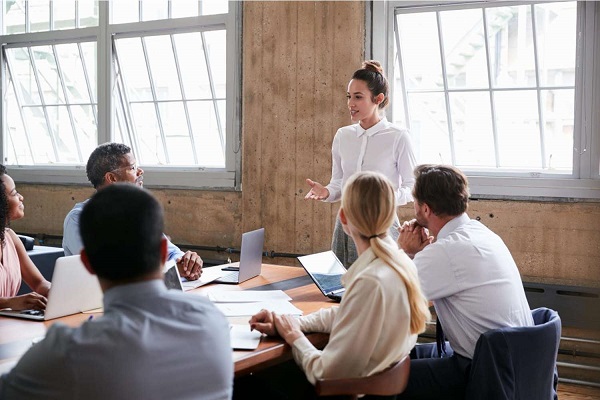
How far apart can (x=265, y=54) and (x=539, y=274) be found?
8.44ft

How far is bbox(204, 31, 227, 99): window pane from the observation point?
19.7 feet

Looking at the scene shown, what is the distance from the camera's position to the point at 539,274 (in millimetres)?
4711

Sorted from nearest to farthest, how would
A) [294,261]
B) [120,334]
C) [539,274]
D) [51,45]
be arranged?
[120,334], [539,274], [294,261], [51,45]

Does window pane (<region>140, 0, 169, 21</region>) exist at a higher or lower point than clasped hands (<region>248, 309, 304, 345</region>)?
higher

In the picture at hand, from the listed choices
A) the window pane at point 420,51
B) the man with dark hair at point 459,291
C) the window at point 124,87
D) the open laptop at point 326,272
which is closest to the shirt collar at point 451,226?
the man with dark hair at point 459,291

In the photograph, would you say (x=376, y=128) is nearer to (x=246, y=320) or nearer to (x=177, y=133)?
(x=246, y=320)

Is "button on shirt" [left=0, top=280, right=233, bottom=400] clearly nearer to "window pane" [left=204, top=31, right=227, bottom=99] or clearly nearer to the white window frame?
the white window frame

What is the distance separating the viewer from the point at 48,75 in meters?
6.99

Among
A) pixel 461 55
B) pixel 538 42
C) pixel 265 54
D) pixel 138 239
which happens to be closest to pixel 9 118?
pixel 265 54

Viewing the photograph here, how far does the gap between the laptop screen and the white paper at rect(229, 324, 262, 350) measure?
67cm

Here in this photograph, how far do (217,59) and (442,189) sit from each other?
3687 millimetres

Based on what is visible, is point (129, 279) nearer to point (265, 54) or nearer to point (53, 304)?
point (53, 304)

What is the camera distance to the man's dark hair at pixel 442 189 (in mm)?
2758

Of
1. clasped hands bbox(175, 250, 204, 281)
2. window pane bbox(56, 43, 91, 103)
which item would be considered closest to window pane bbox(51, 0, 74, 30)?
window pane bbox(56, 43, 91, 103)
